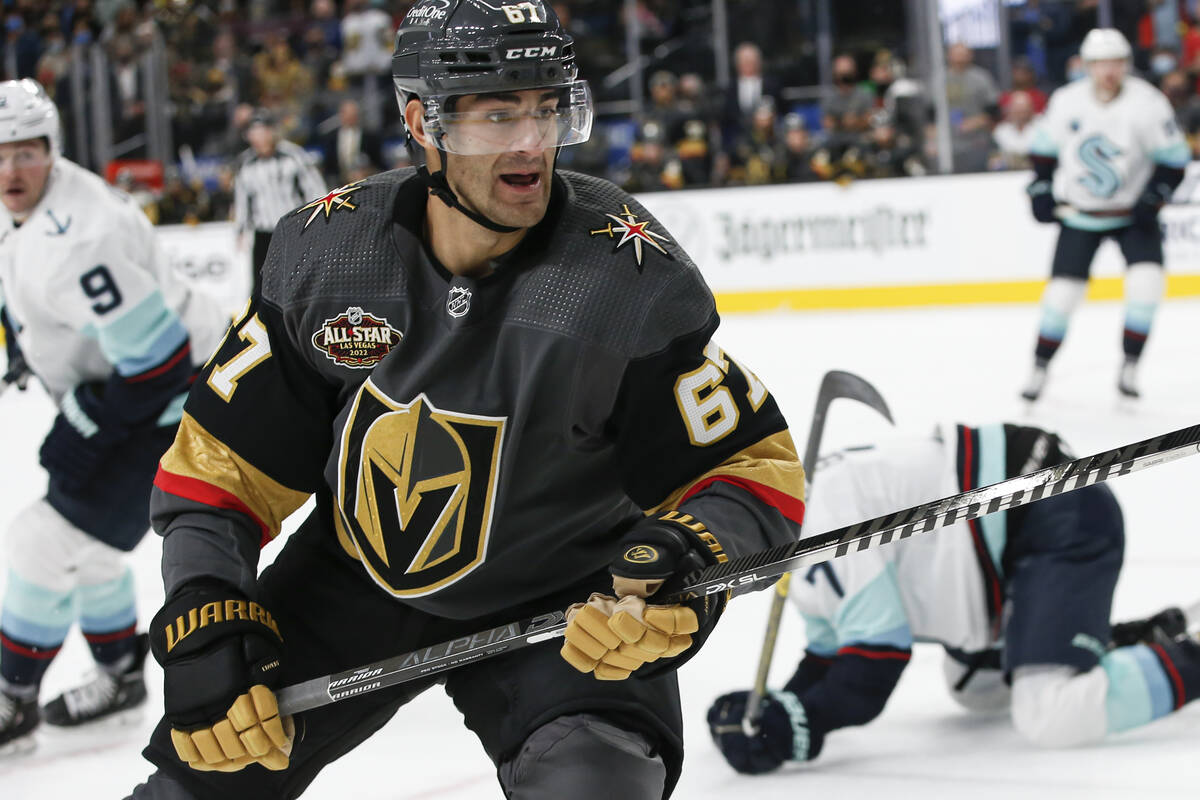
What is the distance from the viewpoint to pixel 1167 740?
258cm

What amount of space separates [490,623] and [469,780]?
1019 mm

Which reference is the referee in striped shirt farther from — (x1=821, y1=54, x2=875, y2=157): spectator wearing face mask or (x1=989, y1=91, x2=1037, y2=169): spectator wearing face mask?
(x1=989, y1=91, x2=1037, y2=169): spectator wearing face mask

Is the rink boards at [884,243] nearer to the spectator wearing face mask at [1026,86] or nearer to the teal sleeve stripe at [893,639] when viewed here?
the spectator wearing face mask at [1026,86]

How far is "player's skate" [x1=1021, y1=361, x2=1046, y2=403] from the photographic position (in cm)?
579

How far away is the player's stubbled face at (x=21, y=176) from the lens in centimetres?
289

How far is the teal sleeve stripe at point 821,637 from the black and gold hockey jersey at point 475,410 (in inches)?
37.4

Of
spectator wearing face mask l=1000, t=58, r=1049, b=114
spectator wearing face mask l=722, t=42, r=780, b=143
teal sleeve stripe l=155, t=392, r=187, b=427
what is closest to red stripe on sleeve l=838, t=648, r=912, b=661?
teal sleeve stripe l=155, t=392, r=187, b=427

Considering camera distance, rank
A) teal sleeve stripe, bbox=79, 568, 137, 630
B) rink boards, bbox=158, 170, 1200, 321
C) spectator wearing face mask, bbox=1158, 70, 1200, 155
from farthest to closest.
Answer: spectator wearing face mask, bbox=1158, 70, 1200, 155
rink boards, bbox=158, 170, 1200, 321
teal sleeve stripe, bbox=79, 568, 137, 630

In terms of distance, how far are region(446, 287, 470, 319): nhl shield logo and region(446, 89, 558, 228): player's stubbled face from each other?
0.09 metres

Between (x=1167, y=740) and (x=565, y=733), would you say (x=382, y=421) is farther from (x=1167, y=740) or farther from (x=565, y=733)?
(x=1167, y=740)

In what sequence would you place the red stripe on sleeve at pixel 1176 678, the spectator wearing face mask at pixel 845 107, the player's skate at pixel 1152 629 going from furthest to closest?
1. the spectator wearing face mask at pixel 845 107
2. the player's skate at pixel 1152 629
3. the red stripe on sleeve at pixel 1176 678

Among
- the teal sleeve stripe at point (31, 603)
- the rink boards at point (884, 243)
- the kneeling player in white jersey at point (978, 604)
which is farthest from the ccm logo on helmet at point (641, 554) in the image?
the rink boards at point (884, 243)

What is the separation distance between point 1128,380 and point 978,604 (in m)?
3.54

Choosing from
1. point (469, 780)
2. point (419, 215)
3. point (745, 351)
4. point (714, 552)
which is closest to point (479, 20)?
point (419, 215)
